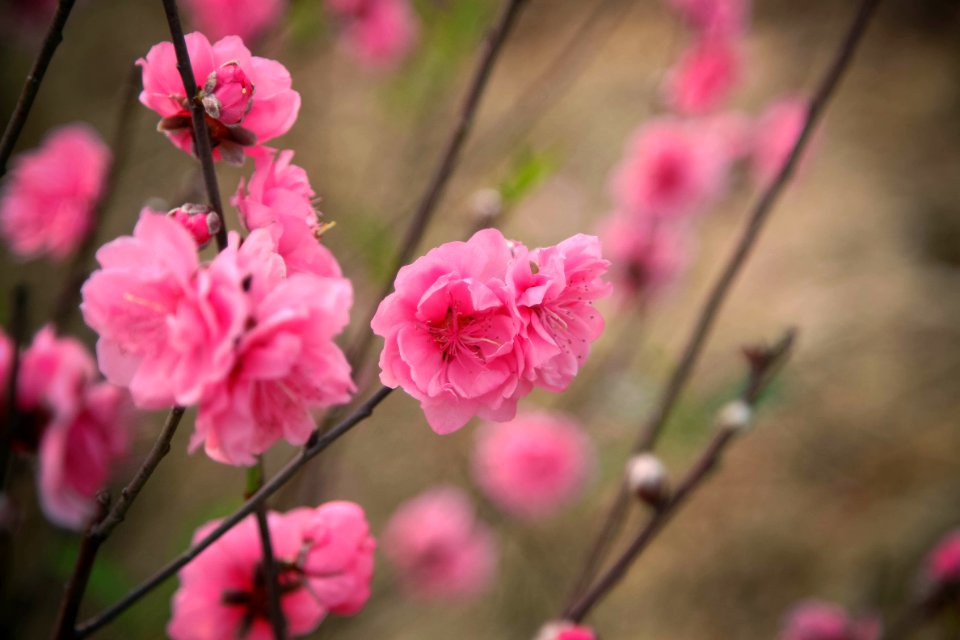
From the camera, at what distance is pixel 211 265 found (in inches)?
11.0

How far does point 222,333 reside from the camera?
0.89 feet

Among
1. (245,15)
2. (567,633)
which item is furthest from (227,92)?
(245,15)

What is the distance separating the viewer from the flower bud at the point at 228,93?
327 millimetres

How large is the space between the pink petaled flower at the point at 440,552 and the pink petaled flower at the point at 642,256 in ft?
A: 1.66

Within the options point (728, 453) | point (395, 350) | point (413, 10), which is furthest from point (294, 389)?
point (728, 453)

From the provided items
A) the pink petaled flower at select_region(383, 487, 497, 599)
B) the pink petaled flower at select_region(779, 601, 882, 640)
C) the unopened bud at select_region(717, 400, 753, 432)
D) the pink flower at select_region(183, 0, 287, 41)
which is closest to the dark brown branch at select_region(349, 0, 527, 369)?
the unopened bud at select_region(717, 400, 753, 432)

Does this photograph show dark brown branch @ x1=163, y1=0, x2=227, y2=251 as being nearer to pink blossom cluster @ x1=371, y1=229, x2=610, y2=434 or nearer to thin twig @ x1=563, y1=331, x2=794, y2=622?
pink blossom cluster @ x1=371, y1=229, x2=610, y2=434

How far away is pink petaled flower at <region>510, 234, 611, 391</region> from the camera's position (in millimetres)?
318

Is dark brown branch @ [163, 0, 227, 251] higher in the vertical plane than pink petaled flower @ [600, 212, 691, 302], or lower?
higher

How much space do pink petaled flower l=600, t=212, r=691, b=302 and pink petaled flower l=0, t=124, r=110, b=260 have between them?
78 cm

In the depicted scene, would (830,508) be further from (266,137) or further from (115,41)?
(115,41)

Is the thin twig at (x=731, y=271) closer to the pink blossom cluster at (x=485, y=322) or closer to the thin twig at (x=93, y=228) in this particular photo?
the pink blossom cluster at (x=485, y=322)

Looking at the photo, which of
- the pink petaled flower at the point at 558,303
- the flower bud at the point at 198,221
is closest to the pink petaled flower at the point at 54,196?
the flower bud at the point at 198,221

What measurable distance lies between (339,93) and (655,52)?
45.0 inches
